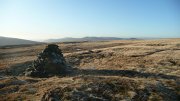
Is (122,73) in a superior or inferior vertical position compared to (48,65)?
inferior

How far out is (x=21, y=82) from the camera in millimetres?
26859

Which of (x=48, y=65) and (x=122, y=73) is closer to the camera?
(x=122, y=73)

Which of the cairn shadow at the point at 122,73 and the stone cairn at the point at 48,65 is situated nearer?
the cairn shadow at the point at 122,73

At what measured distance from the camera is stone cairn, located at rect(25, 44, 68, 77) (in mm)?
32875

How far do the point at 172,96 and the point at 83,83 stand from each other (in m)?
9.11

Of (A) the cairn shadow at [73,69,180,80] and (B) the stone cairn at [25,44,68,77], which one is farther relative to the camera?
(B) the stone cairn at [25,44,68,77]

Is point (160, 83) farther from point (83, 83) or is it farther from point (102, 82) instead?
point (83, 83)

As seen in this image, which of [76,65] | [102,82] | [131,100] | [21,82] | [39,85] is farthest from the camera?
[76,65]

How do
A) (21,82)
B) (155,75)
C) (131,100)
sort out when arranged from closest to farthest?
(131,100) → (21,82) → (155,75)

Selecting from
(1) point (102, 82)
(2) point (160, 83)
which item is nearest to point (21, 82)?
(1) point (102, 82)

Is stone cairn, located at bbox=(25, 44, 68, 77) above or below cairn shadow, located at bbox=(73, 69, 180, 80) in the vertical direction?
above

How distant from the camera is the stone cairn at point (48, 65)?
32.9m

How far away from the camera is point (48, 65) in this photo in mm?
34062

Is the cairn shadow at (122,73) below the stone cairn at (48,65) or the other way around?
below
